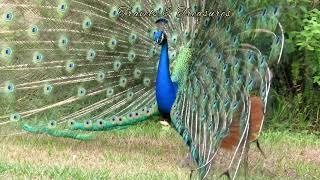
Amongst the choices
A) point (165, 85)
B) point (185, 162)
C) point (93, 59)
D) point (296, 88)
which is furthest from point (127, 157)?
point (296, 88)

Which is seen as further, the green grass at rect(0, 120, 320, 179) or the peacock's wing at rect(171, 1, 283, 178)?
the green grass at rect(0, 120, 320, 179)

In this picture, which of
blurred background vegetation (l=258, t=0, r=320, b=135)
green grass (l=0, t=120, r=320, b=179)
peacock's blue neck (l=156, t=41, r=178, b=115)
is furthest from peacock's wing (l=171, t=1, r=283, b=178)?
blurred background vegetation (l=258, t=0, r=320, b=135)

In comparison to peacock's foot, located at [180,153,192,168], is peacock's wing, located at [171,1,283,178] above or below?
above

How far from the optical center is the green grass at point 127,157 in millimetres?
4484

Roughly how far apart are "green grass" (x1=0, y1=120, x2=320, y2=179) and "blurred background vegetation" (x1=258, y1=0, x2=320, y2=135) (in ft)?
2.24

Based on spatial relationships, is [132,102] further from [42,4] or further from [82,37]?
[42,4]

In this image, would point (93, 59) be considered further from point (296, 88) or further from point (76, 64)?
point (296, 88)

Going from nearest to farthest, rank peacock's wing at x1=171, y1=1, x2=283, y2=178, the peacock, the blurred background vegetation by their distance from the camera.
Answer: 1. peacock's wing at x1=171, y1=1, x2=283, y2=178
2. the peacock
3. the blurred background vegetation

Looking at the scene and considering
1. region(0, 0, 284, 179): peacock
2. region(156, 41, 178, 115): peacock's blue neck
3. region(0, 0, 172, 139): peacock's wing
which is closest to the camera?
region(156, 41, 178, 115): peacock's blue neck

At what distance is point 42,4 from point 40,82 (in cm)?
59

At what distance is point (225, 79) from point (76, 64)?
6.23 ft

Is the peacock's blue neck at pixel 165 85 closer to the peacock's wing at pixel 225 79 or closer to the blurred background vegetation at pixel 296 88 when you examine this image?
the peacock's wing at pixel 225 79

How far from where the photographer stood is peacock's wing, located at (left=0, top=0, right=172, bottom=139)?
5484mm

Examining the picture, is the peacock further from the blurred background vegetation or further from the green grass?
the blurred background vegetation
